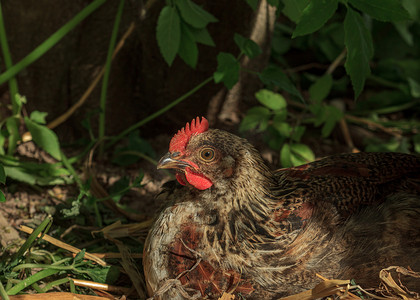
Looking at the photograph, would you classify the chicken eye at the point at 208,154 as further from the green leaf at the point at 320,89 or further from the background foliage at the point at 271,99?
the green leaf at the point at 320,89

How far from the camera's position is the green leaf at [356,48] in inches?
75.4

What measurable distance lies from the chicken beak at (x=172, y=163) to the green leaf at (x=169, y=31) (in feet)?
2.14

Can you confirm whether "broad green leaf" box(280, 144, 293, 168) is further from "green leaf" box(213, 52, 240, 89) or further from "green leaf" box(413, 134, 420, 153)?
"green leaf" box(413, 134, 420, 153)

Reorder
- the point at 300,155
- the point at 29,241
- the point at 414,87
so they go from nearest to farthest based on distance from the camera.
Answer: the point at 29,241 → the point at 300,155 → the point at 414,87

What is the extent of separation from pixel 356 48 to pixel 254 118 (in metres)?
1.04

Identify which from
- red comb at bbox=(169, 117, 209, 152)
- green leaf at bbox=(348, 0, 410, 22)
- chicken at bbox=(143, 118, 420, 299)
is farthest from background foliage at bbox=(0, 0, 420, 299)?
red comb at bbox=(169, 117, 209, 152)

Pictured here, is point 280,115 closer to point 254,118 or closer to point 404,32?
point 254,118

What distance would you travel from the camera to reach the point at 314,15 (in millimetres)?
1827

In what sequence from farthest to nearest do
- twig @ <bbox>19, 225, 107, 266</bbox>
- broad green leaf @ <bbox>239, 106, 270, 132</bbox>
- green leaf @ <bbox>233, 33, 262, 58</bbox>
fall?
1. broad green leaf @ <bbox>239, 106, 270, 132</bbox>
2. green leaf @ <bbox>233, 33, 262, 58</bbox>
3. twig @ <bbox>19, 225, 107, 266</bbox>

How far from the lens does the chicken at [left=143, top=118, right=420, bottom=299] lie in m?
1.83

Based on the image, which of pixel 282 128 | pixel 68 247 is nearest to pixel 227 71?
pixel 282 128

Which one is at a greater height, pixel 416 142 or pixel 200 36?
pixel 200 36

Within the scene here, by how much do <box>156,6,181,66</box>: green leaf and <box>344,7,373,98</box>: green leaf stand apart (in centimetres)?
84

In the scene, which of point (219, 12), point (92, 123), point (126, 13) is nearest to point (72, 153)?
point (92, 123)
